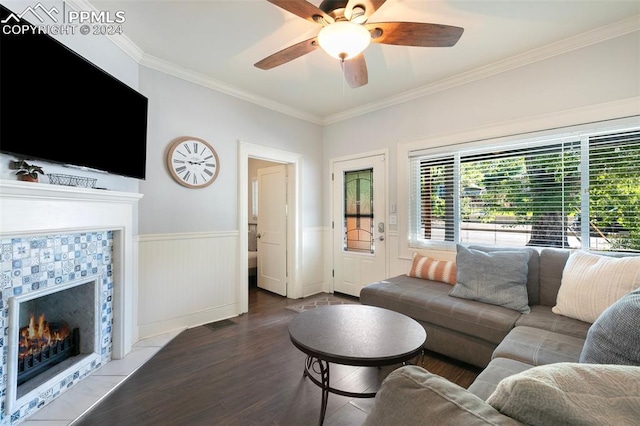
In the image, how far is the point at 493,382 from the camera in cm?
130

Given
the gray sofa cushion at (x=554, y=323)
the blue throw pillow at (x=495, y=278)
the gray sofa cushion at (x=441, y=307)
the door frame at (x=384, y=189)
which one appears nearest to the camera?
the gray sofa cushion at (x=554, y=323)

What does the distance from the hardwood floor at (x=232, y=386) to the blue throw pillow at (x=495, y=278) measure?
1.89 feet

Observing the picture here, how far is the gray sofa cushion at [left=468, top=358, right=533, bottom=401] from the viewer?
1.25m

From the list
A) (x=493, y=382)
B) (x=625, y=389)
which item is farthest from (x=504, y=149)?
→ (x=625, y=389)

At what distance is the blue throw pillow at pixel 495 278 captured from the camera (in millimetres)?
2266

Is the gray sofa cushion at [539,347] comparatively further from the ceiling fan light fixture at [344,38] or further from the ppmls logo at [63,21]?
the ppmls logo at [63,21]

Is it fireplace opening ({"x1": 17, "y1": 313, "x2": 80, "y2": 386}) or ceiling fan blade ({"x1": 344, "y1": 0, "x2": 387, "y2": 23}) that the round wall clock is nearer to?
fireplace opening ({"x1": 17, "y1": 313, "x2": 80, "y2": 386})

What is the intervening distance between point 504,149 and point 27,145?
148 inches

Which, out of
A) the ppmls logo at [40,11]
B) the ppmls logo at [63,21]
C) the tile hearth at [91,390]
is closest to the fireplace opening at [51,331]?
the tile hearth at [91,390]

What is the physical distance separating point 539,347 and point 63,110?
3.22 metres

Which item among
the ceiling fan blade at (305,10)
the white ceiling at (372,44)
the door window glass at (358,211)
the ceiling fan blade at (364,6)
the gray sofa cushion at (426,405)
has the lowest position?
the gray sofa cushion at (426,405)

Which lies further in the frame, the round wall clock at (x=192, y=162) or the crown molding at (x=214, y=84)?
the round wall clock at (x=192, y=162)

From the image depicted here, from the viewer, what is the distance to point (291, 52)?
207 cm

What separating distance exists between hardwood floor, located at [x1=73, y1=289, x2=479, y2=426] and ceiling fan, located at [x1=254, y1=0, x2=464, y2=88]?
221 centimetres
